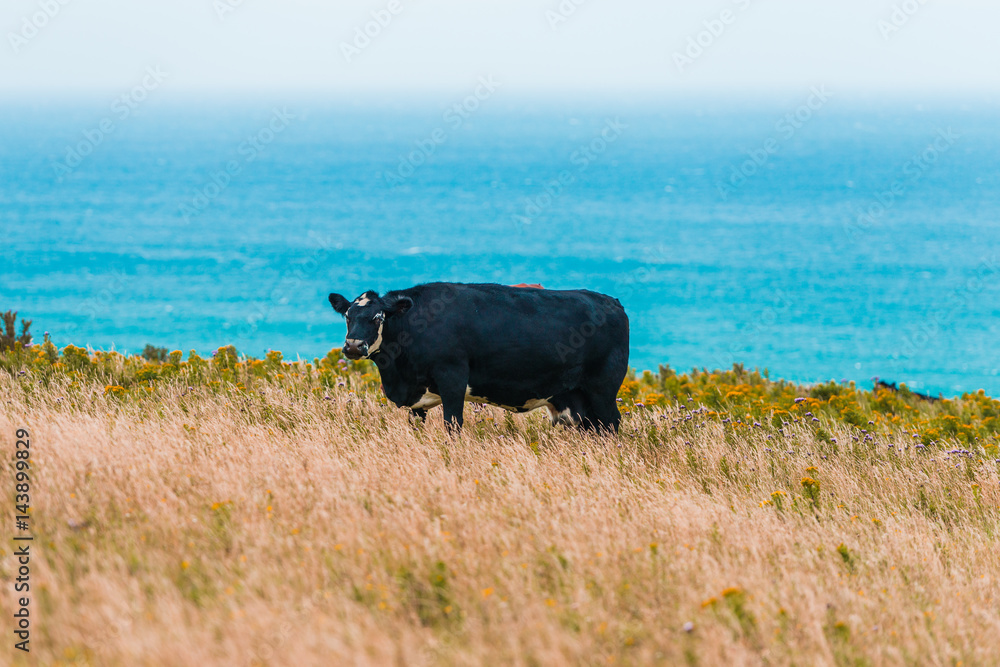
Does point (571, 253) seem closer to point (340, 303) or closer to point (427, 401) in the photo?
point (427, 401)

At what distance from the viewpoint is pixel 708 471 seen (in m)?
9.44

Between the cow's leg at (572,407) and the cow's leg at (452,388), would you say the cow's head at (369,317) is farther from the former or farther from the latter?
the cow's leg at (572,407)

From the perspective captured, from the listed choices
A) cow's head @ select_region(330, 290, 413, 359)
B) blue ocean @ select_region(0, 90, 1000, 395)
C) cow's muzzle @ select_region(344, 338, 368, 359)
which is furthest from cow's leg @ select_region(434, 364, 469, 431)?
blue ocean @ select_region(0, 90, 1000, 395)

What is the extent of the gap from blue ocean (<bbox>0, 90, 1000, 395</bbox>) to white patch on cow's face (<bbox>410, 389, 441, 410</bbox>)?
2232cm

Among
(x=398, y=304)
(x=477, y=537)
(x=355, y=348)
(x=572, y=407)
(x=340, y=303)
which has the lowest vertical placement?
(x=477, y=537)

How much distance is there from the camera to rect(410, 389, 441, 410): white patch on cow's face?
9633 millimetres

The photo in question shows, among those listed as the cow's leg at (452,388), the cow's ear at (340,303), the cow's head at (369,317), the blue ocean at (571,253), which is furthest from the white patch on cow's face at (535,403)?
the blue ocean at (571,253)

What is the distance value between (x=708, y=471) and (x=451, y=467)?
2.65m

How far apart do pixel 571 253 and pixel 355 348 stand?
3461 inches

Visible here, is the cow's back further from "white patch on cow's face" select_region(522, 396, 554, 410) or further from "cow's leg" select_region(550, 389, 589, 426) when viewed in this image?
"cow's leg" select_region(550, 389, 589, 426)

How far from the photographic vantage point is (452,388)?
9.27 m

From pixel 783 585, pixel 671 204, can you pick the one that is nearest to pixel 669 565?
pixel 783 585

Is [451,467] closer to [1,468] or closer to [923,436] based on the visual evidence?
[1,468]

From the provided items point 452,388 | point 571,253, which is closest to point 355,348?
point 452,388
